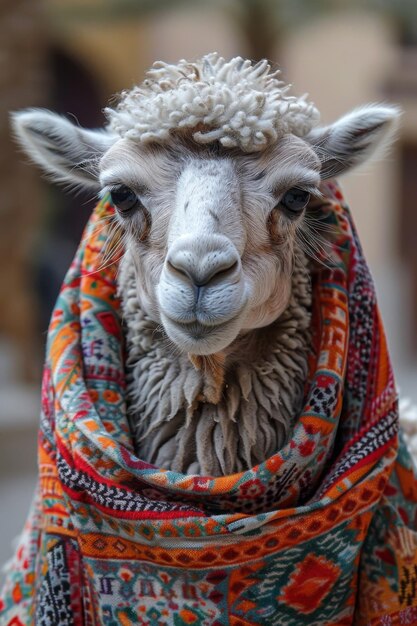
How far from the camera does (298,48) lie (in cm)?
1523

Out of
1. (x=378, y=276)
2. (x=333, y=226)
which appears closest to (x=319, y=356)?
(x=333, y=226)

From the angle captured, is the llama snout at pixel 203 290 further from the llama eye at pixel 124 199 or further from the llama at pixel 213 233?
the llama eye at pixel 124 199

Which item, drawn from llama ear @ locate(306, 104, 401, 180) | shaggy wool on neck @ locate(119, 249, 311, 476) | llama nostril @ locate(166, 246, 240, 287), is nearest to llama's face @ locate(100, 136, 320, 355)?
llama nostril @ locate(166, 246, 240, 287)

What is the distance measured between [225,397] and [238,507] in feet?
1.26

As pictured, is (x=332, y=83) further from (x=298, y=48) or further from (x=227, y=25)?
(x=227, y=25)

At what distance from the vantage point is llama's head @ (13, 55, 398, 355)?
2949 millimetres

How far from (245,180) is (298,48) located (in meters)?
12.6

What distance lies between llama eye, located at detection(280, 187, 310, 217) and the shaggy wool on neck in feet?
0.78

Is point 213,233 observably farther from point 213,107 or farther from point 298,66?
point 298,66

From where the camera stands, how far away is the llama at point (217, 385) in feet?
10.2

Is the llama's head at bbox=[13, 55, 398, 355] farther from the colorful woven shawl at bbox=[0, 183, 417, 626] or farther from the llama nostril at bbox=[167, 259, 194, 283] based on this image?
the colorful woven shawl at bbox=[0, 183, 417, 626]

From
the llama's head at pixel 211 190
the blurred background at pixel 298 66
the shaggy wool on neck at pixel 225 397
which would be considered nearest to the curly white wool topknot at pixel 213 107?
the llama's head at pixel 211 190

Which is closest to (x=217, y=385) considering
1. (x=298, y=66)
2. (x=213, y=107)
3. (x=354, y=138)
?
(x=213, y=107)

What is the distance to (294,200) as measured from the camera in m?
3.33
